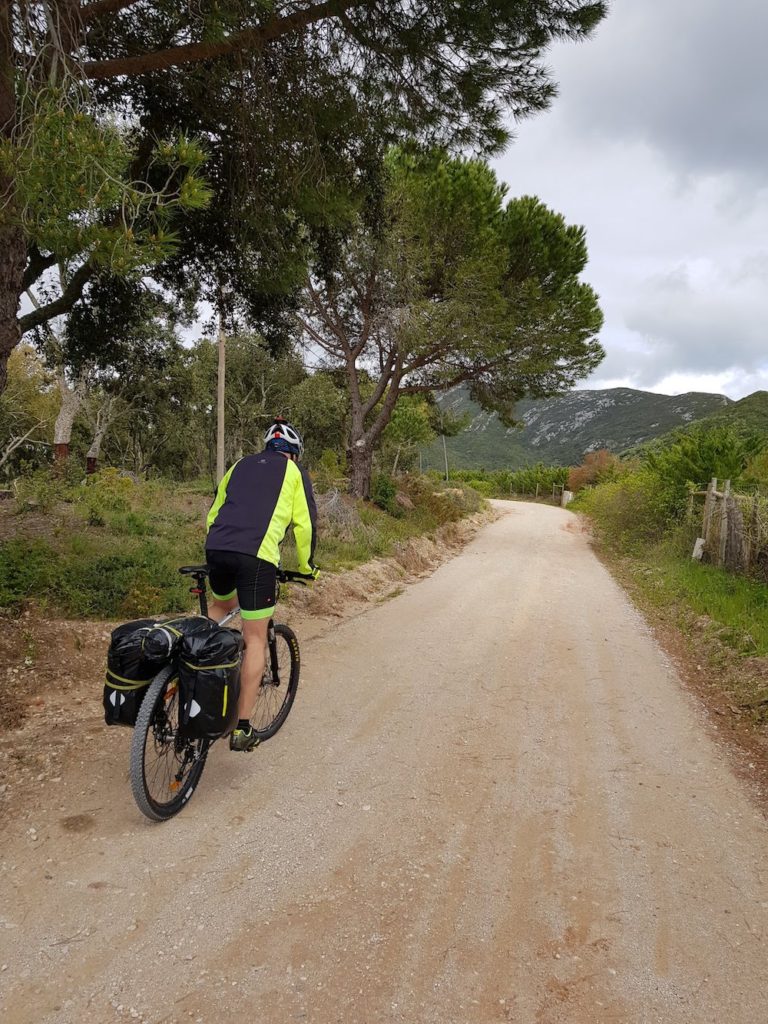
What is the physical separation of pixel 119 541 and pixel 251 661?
5.69 metres

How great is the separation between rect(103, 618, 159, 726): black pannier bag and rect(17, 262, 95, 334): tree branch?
4918mm

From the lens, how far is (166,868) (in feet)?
7.80

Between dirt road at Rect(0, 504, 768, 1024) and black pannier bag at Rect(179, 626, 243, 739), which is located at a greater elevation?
black pannier bag at Rect(179, 626, 243, 739)

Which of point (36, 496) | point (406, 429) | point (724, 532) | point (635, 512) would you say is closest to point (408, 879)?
point (724, 532)

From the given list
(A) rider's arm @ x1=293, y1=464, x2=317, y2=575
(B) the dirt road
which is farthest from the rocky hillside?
(A) rider's arm @ x1=293, y1=464, x2=317, y2=575

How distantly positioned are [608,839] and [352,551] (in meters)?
7.16

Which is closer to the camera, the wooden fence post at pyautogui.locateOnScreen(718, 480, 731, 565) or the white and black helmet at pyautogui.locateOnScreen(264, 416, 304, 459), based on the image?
the white and black helmet at pyautogui.locateOnScreen(264, 416, 304, 459)

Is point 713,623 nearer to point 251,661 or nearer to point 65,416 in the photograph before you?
point 251,661

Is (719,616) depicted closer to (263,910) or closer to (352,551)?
(352,551)

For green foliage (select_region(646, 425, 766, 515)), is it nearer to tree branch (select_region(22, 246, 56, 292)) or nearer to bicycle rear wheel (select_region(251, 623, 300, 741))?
bicycle rear wheel (select_region(251, 623, 300, 741))

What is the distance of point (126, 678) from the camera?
102 inches

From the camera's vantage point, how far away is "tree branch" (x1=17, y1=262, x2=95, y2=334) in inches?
237

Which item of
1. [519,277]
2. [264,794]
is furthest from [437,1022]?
[519,277]

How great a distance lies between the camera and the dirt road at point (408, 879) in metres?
1.85
